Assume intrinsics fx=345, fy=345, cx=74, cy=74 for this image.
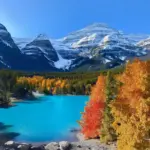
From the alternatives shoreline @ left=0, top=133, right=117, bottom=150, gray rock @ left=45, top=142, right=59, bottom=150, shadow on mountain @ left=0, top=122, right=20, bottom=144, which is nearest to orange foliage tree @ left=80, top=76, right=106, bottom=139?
shoreline @ left=0, top=133, right=117, bottom=150

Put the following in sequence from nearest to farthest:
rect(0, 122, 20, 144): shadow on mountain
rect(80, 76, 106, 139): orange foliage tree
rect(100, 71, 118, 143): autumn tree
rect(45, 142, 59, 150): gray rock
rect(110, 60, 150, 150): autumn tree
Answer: rect(110, 60, 150, 150): autumn tree → rect(45, 142, 59, 150): gray rock → rect(100, 71, 118, 143): autumn tree → rect(80, 76, 106, 139): orange foliage tree → rect(0, 122, 20, 144): shadow on mountain

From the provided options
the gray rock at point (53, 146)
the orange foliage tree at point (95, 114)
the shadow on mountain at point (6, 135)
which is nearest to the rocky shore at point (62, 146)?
the gray rock at point (53, 146)

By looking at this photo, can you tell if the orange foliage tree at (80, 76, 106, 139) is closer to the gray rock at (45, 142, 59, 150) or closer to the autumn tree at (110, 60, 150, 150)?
the gray rock at (45, 142, 59, 150)

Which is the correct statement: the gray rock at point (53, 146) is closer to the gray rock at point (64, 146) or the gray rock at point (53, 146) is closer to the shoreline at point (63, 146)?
the shoreline at point (63, 146)

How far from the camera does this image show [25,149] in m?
46.7

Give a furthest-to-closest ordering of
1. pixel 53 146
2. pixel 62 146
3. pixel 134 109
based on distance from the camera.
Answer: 1. pixel 53 146
2. pixel 62 146
3. pixel 134 109

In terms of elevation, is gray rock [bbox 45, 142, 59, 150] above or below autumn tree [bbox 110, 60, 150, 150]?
below

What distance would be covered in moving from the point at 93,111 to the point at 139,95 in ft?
92.7

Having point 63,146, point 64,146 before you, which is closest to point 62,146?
point 63,146

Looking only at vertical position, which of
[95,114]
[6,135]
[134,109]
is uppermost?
[134,109]

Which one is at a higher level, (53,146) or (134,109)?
(134,109)

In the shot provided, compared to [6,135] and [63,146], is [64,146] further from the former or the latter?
[6,135]

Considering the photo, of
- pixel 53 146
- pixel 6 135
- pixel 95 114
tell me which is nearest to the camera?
pixel 53 146

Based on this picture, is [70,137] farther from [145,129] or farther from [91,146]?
[145,129]
